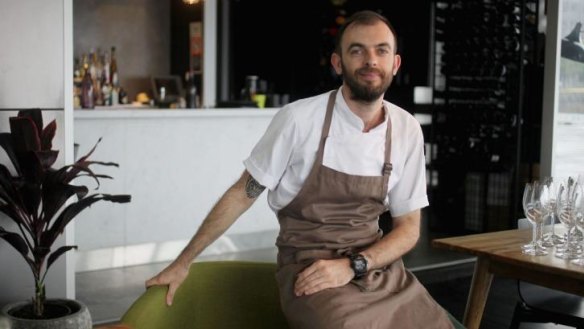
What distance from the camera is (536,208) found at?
3301 mm

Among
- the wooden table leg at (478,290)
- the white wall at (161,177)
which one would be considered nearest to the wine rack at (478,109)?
the white wall at (161,177)

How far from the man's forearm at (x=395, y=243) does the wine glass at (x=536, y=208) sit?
77 centimetres

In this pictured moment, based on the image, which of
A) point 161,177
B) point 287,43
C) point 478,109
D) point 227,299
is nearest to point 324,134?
point 227,299

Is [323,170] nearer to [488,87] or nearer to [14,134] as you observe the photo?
[14,134]

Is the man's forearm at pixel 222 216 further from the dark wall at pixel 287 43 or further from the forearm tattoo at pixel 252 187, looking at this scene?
the dark wall at pixel 287 43

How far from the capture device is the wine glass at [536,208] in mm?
3289

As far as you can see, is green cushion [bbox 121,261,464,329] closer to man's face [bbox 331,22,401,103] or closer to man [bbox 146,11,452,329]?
man [bbox 146,11,452,329]

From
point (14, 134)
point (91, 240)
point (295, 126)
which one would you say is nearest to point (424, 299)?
point (295, 126)

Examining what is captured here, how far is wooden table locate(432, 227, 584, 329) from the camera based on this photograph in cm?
304

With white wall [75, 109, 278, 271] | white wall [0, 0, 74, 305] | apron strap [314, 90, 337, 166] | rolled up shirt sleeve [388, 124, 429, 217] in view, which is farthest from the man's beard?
white wall [75, 109, 278, 271]

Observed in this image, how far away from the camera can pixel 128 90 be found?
982cm

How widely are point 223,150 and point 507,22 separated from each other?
8.81 ft

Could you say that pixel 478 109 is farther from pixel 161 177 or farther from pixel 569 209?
pixel 569 209

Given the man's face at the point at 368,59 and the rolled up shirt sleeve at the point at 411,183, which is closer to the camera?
the man's face at the point at 368,59
